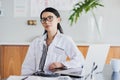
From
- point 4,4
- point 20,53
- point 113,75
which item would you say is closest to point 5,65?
point 20,53

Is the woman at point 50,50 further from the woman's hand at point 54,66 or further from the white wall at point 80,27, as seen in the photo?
the white wall at point 80,27

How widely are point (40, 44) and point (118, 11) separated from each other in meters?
2.26

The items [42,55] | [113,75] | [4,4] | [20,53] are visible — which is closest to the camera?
[113,75]

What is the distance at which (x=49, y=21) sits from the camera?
2.37 m

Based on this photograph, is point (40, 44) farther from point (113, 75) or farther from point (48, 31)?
point (113, 75)

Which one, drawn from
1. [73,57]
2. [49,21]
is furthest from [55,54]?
[49,21]

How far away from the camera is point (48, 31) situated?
2408 mm

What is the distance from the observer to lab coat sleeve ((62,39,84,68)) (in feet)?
7.30

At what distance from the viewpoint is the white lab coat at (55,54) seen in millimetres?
2299

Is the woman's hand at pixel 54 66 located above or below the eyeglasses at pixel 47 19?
below

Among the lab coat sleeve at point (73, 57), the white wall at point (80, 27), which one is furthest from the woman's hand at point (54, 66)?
the white wall at point (80, 27)

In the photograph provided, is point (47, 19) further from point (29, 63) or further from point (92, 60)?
point (92, 60)

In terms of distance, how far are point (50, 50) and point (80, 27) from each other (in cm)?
200

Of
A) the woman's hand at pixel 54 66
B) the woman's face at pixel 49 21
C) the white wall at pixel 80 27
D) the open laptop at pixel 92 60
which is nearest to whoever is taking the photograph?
the open laptop at pixel 92 60
